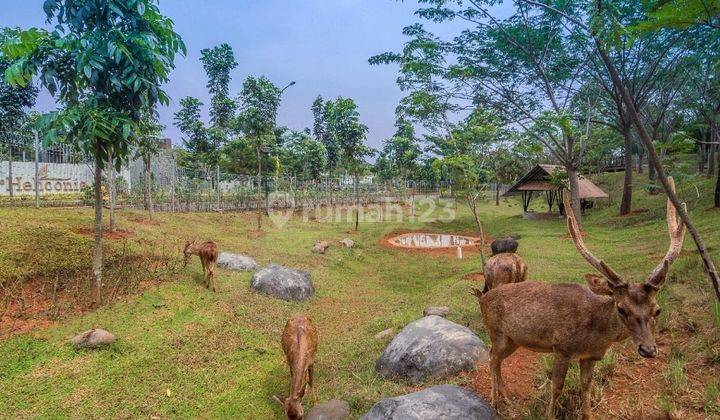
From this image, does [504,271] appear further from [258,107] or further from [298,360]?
[258,107]

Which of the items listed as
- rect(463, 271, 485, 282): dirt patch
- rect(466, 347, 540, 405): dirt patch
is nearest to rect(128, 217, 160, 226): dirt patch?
rect(463, 271, 485, 282): dirt patch

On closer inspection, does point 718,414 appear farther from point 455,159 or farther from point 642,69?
point 642,69

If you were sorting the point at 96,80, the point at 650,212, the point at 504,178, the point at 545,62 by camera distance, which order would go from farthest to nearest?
the point at 504,178 → the point at 650,212 → the point at 545,62 → the point at 96,80

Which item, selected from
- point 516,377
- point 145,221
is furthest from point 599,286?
point 145,221

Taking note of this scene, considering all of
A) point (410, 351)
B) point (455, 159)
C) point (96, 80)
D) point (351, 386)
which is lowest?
point (351, 386)

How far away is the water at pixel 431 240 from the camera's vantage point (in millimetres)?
22366

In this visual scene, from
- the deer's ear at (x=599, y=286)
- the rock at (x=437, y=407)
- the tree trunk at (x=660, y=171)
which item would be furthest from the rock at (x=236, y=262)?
the tree trunk at (x=660, y=171)

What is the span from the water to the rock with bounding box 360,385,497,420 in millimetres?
16844

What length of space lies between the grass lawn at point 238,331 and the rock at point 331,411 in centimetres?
18

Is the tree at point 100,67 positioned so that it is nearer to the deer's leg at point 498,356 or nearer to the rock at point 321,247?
the deer's leg at point 498,356

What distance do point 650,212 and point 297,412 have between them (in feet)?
86.9

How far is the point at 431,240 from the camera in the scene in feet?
78.8

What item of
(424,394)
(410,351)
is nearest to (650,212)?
(410,351)

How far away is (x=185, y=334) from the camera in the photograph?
27.1 ft
